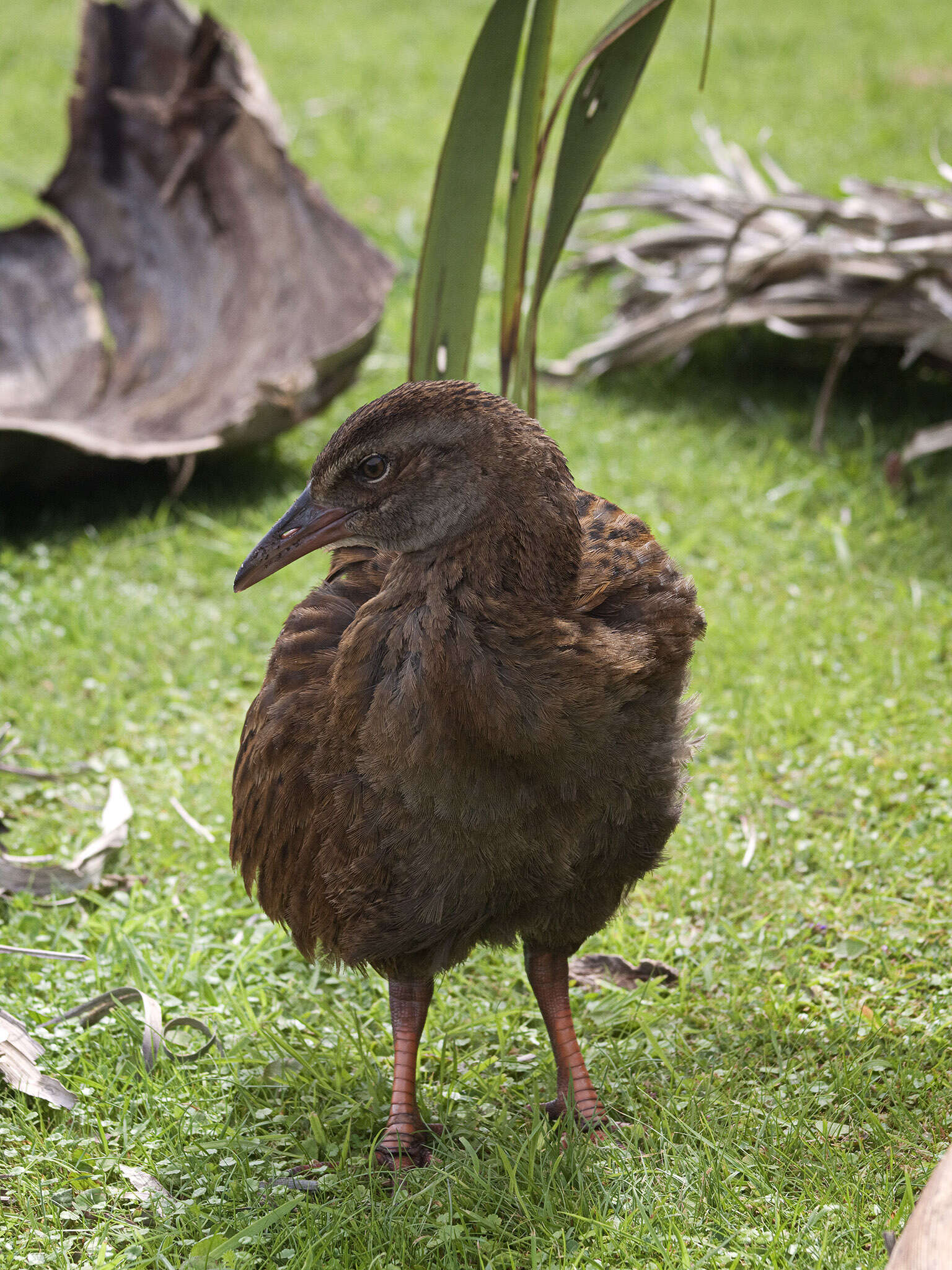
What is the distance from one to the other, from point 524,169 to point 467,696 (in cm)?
125

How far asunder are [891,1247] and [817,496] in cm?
356

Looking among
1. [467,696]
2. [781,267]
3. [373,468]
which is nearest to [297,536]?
[373,468]

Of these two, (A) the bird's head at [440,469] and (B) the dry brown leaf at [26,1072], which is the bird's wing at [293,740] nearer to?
(A) the bird's head at [440,469]

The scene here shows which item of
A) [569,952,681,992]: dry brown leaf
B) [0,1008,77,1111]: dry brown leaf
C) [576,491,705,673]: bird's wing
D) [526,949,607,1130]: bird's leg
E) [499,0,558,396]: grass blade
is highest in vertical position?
[499,0,558,396]: grass blade

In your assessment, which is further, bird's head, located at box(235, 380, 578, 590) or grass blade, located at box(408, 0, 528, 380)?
grass blade, located at box(408, 0, 528, 380)

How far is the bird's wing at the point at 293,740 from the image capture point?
8.08ft

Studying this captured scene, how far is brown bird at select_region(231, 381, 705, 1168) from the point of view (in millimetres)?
2180

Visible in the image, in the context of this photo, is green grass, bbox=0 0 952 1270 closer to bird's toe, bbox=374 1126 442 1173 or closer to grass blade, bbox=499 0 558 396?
bird's toe, bbox=374 1126 442 1173

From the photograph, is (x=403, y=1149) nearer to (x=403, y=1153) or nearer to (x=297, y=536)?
(x=403, y=1153)

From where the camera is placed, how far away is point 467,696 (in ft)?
7.04

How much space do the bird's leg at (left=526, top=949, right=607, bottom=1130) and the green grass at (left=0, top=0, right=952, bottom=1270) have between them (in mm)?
86

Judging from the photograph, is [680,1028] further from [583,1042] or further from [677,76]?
[677,76]

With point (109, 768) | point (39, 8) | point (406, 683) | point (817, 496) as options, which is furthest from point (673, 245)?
point (39, 8)

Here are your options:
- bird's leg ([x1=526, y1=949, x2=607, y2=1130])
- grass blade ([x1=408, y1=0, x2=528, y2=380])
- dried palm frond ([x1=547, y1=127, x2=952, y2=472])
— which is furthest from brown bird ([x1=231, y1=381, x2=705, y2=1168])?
dried palm frond ([x1=547, y1=127, x2=952, y2=472])
